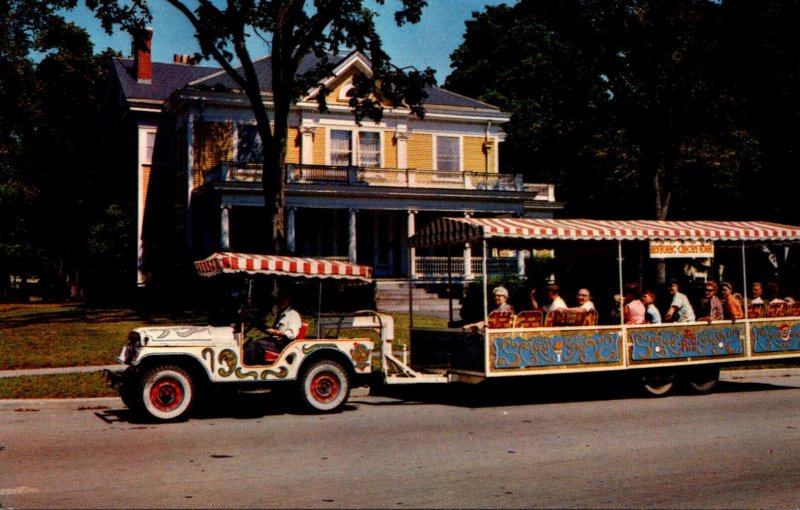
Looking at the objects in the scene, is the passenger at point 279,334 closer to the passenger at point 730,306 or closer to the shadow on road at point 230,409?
the shadow on road at point 230,409

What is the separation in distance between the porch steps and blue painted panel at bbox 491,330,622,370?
16534 millimetres

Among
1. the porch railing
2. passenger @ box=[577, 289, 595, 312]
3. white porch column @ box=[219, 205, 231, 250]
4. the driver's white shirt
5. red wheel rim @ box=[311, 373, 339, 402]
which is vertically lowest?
red wheel rim @ box=[311, 373, 339, 402]

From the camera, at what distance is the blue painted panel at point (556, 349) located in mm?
12250

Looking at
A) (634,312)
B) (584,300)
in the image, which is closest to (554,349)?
(584,300)

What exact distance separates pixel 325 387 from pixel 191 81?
1355 inches

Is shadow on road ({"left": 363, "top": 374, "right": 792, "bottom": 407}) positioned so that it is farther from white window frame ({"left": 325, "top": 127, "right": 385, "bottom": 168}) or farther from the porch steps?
white window frame ({"left": 325, "top": 127, "right": 385, "bottom": 168})

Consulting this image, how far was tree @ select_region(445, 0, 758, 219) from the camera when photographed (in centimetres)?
3012

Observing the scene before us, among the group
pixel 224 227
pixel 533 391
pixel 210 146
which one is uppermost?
pixel 210 146

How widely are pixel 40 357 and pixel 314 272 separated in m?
8.64

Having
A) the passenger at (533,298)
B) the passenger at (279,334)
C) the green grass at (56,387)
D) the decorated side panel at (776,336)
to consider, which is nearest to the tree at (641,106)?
the decorated side panel at (776,336)

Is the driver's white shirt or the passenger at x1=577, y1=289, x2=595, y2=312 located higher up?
the passenger at x1=577, y1=289, x2=595, y2=312

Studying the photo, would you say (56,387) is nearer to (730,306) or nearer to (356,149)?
(730,306)

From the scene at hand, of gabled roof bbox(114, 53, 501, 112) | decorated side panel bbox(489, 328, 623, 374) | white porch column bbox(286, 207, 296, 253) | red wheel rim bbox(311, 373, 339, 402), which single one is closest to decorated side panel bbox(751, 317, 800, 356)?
decorated side panel bbox(489, 328, 623, 374)

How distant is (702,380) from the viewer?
14.2m
